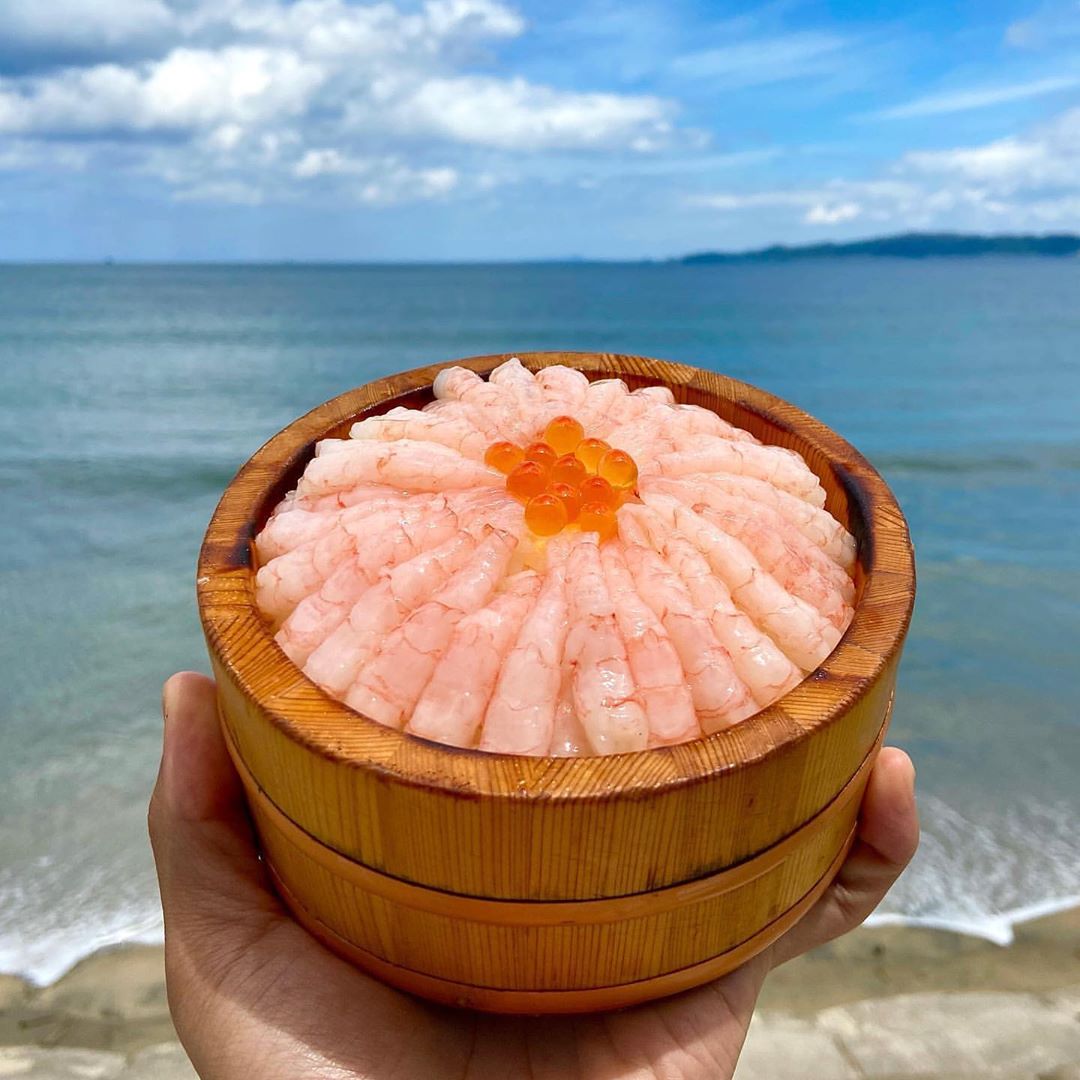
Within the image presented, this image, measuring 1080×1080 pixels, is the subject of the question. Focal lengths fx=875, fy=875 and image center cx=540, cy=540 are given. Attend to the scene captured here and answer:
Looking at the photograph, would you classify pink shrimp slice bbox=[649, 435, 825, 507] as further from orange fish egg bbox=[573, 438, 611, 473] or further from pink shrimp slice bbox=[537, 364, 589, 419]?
pink shrimp slice bbox=[537, 364, 589, 419]

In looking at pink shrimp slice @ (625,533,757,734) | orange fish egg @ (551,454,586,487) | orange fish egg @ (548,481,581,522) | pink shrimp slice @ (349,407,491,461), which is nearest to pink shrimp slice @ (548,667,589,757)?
pink shrimp slice @ (625,533,757,734)

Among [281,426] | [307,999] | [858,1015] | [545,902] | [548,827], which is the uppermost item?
[548,827]

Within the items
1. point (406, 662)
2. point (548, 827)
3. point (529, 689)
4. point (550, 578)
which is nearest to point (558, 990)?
point (548, 827)

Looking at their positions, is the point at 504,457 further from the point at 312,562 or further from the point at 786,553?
the point at 786,553

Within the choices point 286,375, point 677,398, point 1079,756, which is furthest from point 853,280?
point 677,398

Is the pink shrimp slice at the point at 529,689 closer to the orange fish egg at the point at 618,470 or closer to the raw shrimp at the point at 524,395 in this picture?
the orange fish egg at the point at 618,470
